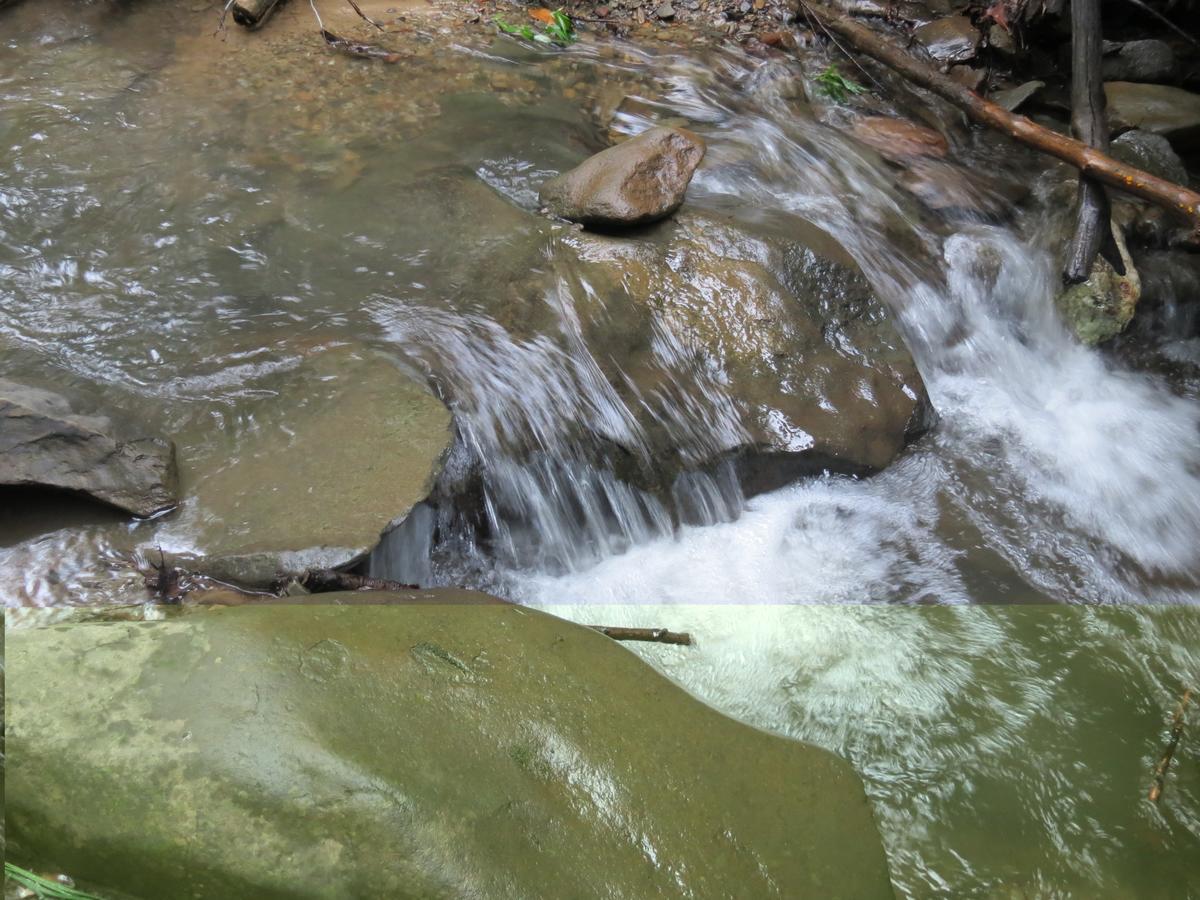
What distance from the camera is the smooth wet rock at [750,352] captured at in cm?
400

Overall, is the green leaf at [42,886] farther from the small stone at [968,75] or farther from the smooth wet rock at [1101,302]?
the small stone at [968,75]

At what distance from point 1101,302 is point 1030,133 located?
3.40 ft

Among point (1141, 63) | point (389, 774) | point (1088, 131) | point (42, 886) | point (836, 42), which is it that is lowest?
point (42, 886)

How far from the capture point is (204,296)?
4.18 m

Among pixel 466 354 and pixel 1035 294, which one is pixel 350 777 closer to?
pixel 466 354

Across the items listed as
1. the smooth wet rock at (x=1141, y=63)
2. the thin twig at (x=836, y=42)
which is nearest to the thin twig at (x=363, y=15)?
the thin twig at (x=836, y=42)

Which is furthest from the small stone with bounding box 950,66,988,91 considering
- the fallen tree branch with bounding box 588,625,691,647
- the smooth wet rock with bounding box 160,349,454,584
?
the fallen tree branch with bounding box 588,625,691,647

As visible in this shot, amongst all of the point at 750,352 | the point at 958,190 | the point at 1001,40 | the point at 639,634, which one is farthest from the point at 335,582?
the point at 1001,40

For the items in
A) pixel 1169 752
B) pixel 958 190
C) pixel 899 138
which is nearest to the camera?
pixel 1169 752

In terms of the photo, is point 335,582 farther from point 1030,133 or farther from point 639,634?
point 1030,133

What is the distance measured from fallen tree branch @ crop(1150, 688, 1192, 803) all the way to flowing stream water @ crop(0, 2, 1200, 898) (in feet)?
0.11

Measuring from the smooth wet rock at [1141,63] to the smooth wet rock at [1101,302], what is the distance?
2508 millimetres

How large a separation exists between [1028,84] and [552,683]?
6267 mm

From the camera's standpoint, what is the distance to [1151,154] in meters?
5.76
